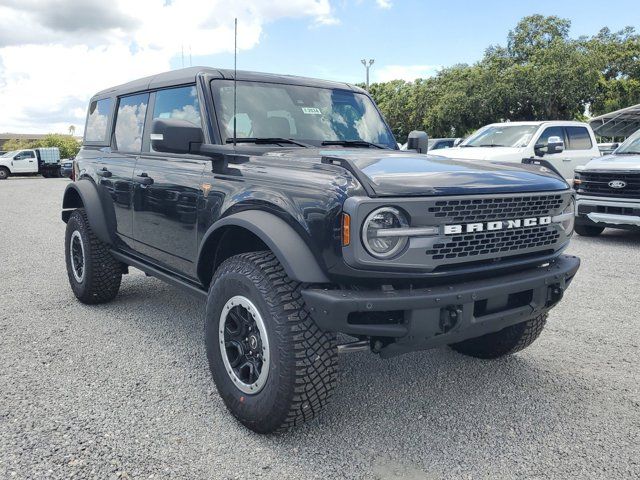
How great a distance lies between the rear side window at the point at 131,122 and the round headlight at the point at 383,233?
101 inches

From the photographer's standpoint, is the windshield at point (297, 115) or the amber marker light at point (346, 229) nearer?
the amber marker light at point (346, 229)

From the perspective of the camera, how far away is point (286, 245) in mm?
2582

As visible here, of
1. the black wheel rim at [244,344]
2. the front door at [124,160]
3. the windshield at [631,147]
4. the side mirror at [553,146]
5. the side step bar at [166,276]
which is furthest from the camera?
the windshield at [631,147]

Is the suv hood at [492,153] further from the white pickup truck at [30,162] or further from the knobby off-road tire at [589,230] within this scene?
the white pickup truck at [30,162]

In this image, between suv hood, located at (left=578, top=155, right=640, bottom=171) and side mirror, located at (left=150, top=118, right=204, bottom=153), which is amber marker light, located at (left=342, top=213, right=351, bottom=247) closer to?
side mirror, located at (left=150, top=118, right=204, bottom=153)

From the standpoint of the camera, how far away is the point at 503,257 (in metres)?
2.83

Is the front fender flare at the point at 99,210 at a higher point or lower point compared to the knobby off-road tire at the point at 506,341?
higher

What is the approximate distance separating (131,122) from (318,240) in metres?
2.74

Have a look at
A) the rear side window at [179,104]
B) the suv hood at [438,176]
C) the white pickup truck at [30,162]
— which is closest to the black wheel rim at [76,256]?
the rear side window at [179,104]

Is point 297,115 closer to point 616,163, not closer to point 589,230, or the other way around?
point 616,163

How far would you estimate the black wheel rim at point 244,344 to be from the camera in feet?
8.98

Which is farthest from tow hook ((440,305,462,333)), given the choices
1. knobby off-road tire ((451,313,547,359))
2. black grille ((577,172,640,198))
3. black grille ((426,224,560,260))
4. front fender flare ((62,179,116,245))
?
black grille ((577,172,640,198))

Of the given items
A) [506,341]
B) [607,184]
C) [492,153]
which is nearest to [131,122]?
[506,341]

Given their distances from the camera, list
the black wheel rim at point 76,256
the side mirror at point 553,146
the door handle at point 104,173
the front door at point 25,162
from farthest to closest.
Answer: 1. the front door at point 25,162
2. the side mirror at point 553,146
3. the black wheel rim at point 76,256
4. the door handle at point 104,173
